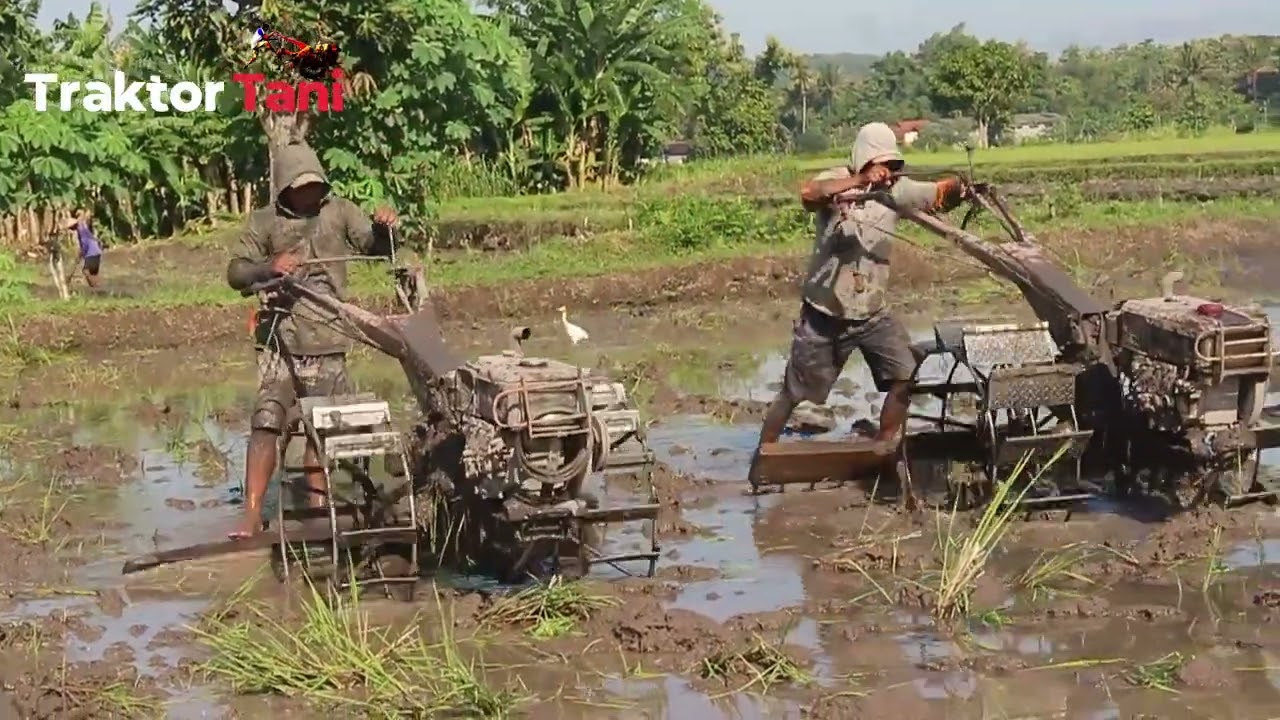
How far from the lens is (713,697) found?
4906mm

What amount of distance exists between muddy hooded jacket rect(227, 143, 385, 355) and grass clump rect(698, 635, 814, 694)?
8.91ft

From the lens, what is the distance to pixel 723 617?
19.1 feet

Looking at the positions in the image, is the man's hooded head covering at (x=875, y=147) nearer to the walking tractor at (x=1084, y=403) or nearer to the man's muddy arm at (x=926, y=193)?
the man's muddy arm at (x=926, y=193)

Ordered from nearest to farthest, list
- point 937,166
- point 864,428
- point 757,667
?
1. point 757,667
2. point 864,428
3. point 937,166

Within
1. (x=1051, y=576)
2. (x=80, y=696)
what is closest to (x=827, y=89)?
(x=1051, y=576)

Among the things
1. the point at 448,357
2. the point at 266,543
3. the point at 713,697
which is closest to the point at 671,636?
the point at 713,697

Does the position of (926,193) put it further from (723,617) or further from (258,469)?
(258,469)

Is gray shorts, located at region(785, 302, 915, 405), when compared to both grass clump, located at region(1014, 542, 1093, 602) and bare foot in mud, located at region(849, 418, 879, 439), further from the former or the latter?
grass clump, located at region(1014, 542, 1093, 602)

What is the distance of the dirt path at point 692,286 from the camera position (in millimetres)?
13594

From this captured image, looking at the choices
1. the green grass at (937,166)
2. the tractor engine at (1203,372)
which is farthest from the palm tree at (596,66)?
the tractor engine at (1203,372)

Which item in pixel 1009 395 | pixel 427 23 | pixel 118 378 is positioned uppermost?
pixel 427 23

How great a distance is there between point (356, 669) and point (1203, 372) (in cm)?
355

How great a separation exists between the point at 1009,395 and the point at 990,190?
1.08 metres

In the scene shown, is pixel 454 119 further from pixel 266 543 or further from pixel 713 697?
pixel 713 697
